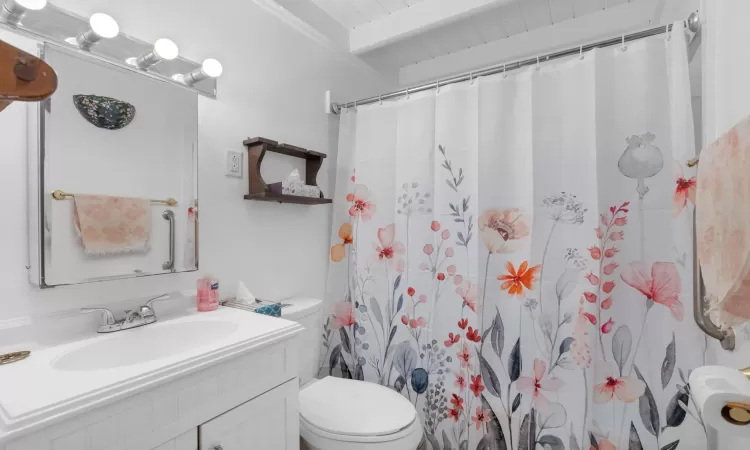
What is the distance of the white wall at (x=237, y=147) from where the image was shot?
3.17 feet

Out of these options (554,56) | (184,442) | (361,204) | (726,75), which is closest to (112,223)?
(184,442)

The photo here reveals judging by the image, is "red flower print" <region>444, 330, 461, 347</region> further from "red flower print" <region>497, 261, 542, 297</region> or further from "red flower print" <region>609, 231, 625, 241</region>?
"red flower print" <region>609, 231, 625, 241</region>

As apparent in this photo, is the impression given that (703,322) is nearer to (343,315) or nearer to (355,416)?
(355,416)

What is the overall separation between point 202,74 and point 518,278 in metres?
1.49

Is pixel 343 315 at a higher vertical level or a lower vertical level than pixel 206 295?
lower

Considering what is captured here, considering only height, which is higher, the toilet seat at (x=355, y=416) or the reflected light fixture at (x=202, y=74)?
the reflected light fixture at (x=202, y=74)

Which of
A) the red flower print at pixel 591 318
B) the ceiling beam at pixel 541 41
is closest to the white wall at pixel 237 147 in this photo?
the ceiling beam at pixel 541 41

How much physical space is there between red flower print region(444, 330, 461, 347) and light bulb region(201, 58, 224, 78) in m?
1.48

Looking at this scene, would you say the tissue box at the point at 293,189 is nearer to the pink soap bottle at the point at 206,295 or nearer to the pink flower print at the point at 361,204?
the pink flower print at the point at 361,204

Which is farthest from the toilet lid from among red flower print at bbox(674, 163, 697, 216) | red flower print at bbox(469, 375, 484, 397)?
red flower print at bbox(674, 163, 697, 216)

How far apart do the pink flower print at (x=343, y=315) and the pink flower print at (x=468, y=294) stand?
2.05 feet

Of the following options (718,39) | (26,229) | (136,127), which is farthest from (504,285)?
(26,229)

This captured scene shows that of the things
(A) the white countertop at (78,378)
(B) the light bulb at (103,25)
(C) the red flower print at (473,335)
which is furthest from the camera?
(C) the red flower print at (473,335)

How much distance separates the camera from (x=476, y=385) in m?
1.49
